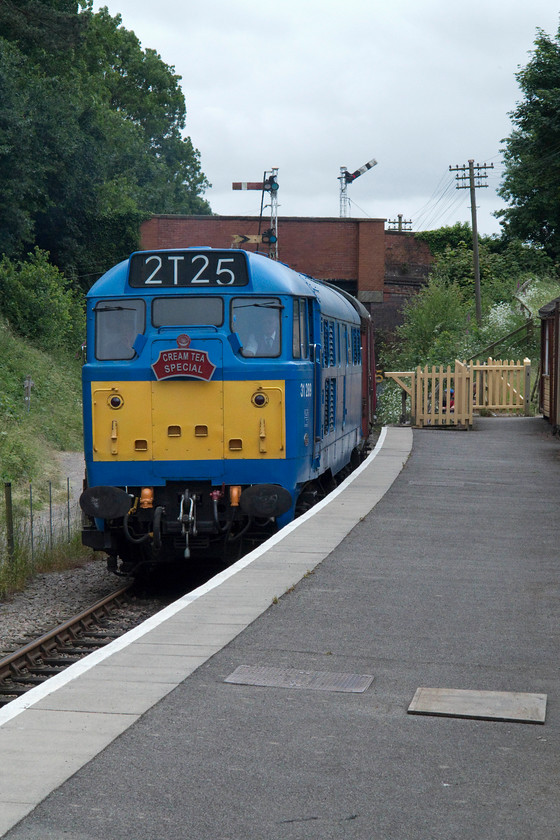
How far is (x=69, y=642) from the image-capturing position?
9.86 m

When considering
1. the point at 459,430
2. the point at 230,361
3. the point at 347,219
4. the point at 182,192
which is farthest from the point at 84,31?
the point at 182,192

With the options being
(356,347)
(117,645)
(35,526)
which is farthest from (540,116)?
(117,645)

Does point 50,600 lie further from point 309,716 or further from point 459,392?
point 459,392

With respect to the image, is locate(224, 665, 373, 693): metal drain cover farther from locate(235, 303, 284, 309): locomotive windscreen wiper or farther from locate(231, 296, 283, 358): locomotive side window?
locate(235, 303, 284, 309): locomotive windscreen wiper

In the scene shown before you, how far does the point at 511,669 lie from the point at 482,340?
31687 millimetres

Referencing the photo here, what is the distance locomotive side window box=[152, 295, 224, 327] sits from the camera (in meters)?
11.6

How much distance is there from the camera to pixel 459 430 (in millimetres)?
25922

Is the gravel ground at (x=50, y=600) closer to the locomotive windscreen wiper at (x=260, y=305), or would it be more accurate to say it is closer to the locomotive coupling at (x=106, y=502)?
the locomotive coupling at (x=106, y=502)

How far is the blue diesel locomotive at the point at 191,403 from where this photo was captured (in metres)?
11.4

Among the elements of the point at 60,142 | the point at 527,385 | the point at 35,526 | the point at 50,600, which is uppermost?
the point at 60,142

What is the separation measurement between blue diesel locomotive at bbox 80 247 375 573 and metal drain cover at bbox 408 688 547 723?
559cm

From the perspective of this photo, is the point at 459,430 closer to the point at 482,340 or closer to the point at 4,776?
the point at 482,340

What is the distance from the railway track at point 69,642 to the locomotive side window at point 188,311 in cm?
321

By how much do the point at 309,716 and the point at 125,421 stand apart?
255 inches
